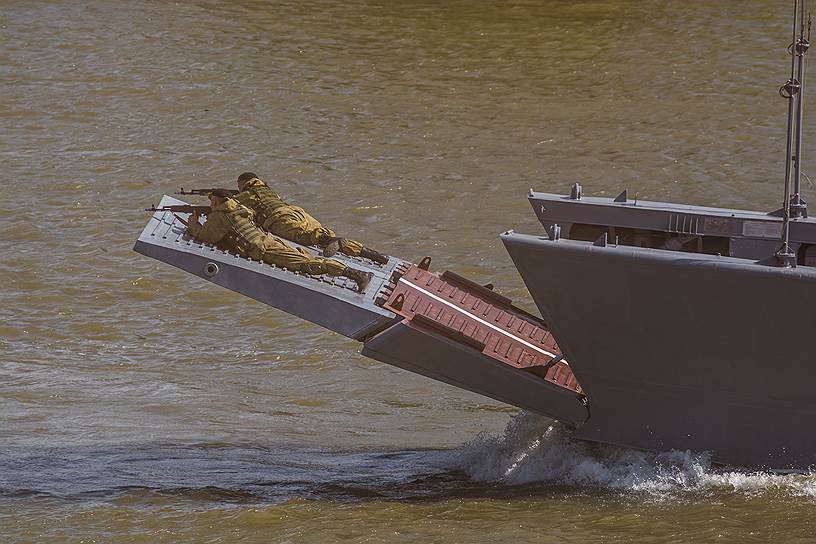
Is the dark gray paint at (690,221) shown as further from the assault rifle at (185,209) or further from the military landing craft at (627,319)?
the assault rifle at (185,209)

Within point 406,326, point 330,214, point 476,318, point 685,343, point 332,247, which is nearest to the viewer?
point 685,343

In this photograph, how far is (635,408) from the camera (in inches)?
323

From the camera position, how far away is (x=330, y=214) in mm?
15742

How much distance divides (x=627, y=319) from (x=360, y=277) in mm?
1755

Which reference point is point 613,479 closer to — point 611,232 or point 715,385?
point 715,385

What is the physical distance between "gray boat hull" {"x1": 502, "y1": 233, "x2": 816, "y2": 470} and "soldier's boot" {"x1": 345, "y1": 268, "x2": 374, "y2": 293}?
110 cm

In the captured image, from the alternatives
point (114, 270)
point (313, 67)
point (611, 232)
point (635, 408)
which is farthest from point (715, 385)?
point (313, 67)

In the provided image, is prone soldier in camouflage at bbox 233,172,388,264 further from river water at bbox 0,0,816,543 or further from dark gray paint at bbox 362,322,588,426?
river water at bbox 0,0,816,543

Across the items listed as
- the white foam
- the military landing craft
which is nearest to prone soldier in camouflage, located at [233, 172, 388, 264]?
the military landing craft

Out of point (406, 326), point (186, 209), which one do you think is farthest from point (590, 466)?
point (186, 209)

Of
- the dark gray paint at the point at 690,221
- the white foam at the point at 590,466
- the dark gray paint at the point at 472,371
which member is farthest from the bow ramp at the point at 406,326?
the dark gray paint at the point at 690,221

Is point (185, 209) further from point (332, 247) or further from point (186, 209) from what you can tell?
point (332, 247)

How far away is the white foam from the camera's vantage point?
317 inches

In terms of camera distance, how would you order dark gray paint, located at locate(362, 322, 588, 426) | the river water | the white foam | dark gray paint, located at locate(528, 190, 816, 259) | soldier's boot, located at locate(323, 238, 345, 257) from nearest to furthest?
the white foam < the river water < dark gray paint, located at locate(362, 322, 588, 426) < dark gray paint, located at locate(528, 190, 816, 259) < soldier's boot, located at locate(323, 238, 345, 257)
